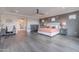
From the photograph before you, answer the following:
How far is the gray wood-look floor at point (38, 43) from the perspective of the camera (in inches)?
111

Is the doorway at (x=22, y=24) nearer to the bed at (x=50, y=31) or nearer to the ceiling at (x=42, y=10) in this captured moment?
the ceiling at (x=42, y=10)

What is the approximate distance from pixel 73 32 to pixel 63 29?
322mm

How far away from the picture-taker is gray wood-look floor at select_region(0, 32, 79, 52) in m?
2.82

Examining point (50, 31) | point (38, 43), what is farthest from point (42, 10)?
point (38, 43)

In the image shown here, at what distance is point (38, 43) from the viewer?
296 cm

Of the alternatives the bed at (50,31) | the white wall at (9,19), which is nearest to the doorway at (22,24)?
the white wall at (9,19)

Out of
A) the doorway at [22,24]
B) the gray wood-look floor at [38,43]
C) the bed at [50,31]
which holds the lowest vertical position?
the gray wood-look floor at [38,43]

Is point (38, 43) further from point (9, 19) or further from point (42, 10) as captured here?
point (9, 19)

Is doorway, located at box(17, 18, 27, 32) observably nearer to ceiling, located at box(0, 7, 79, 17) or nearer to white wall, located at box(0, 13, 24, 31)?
white wall, located at box(0, 13, 24, 31)

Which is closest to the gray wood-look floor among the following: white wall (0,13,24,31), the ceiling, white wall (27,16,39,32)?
white wall (27,16,39,32)

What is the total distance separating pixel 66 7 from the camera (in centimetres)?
274

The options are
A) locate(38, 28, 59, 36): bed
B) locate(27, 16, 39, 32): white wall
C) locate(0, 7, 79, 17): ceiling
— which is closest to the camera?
locate(0, 7, 79, 17): ceiling

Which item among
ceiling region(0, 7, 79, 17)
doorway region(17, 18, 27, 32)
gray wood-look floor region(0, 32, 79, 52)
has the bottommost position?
gray wood-look floor region(0, 32, 79, 52)
